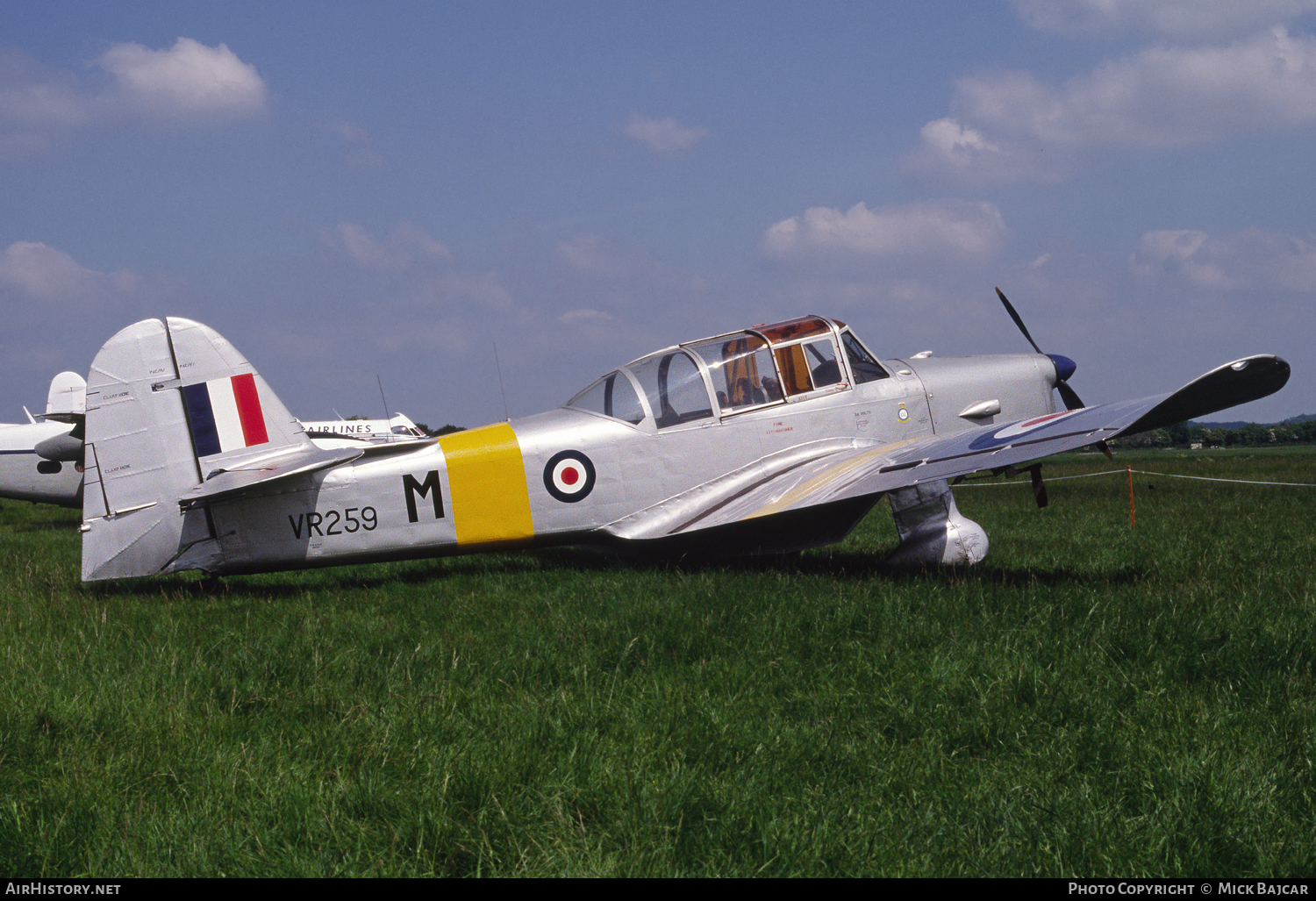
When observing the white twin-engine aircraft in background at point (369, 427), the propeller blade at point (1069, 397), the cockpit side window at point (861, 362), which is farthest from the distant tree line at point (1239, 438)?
the cockpit side window at point (861, 362)

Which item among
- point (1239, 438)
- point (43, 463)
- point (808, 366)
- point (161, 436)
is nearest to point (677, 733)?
point (808, 366)

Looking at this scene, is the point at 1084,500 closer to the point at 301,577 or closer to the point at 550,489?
the point at 550,489

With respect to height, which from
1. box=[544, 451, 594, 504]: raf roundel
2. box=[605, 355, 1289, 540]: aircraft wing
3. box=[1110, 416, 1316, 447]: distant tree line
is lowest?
box=[1110, 416, 1316, 447]: distant tree line

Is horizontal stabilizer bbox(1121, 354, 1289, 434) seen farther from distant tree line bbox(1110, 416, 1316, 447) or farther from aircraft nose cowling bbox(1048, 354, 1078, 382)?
distant tree line bbox(1110, 416, 1316, 447)

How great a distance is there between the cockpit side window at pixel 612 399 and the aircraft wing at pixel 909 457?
2.92ft

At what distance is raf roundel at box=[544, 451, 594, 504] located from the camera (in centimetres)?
716

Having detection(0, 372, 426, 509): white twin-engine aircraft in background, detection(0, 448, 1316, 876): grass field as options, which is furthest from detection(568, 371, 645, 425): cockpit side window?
detection(0, 372, 426, 509): white twin-engine aircraft in background

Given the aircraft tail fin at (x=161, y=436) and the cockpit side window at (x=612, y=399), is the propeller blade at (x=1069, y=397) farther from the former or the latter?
the aircraft tail fin at (x=161, y=436)

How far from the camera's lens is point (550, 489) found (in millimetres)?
7152

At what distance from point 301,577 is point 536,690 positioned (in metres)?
4.97

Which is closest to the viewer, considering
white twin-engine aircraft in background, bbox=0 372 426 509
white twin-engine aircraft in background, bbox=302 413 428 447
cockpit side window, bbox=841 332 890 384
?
cockpit side window, bbox=841 332 890 384

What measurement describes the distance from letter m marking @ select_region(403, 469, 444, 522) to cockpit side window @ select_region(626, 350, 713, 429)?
2.06 metres

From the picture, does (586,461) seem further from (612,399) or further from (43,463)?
(43,463)
